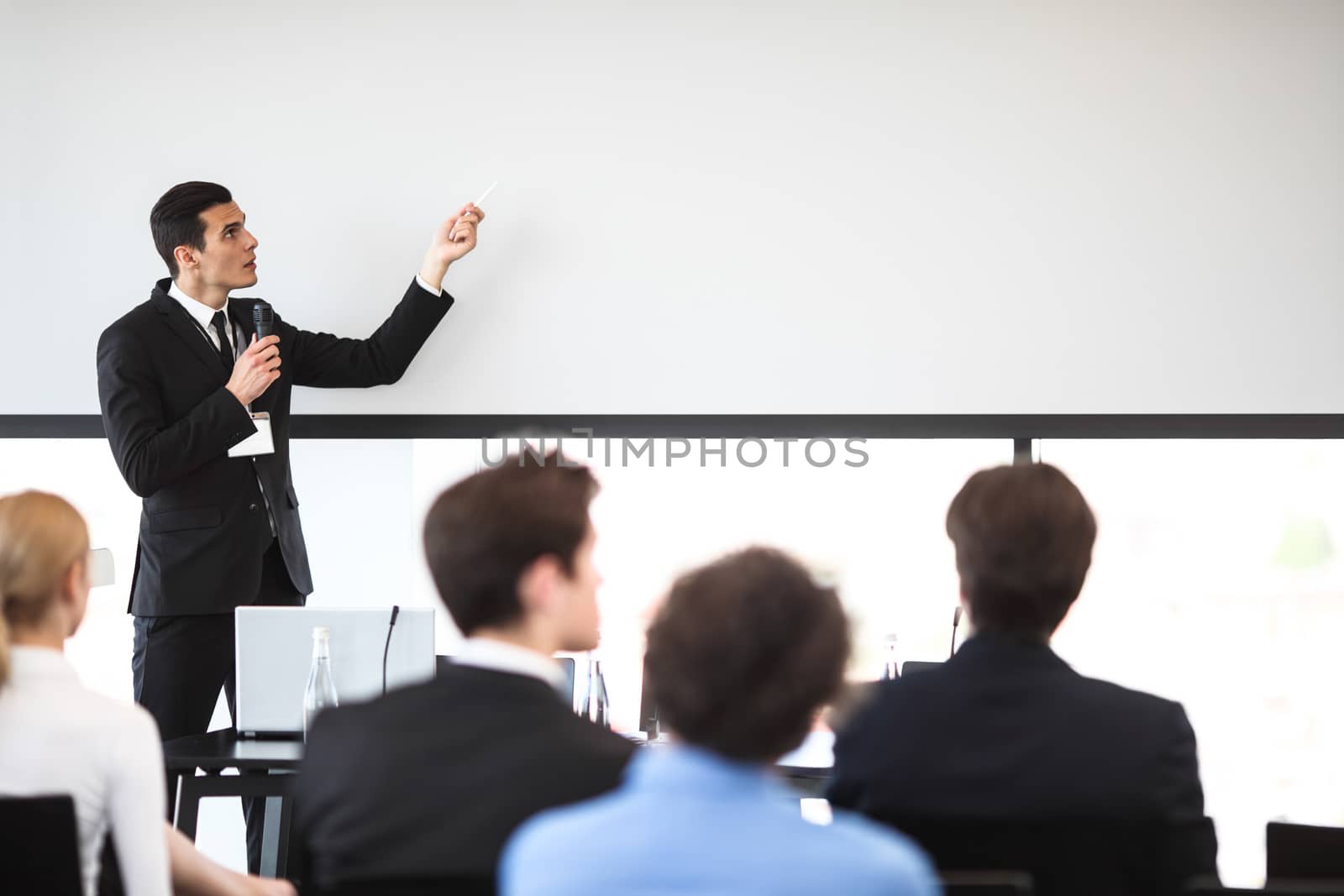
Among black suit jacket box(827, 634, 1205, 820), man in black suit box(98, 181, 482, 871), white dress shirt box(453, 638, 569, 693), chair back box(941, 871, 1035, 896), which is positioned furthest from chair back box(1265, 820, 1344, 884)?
man in black suit box(98, 181, 482, 871)

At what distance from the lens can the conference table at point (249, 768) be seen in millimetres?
2562

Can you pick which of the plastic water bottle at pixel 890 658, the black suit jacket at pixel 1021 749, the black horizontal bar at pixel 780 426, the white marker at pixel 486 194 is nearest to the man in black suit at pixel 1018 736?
the black suit jacket at pixel 1021 749

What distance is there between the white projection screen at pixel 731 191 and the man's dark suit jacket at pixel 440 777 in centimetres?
263

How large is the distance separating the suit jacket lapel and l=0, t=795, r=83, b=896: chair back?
7.12 ft

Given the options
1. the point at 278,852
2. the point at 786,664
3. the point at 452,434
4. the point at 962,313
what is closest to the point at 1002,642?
the point at 786,664

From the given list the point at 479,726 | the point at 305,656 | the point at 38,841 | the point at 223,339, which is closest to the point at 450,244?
the point at 223,339

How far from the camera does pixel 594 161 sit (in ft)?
13.1

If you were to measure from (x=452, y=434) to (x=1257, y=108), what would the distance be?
2575mm

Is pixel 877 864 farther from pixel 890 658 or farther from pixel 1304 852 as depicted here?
pixel 890 658

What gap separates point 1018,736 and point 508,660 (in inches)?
23.8

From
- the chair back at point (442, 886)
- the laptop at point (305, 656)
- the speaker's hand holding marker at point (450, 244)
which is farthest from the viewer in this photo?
the speaker's hand holding marker at point (450, 244)

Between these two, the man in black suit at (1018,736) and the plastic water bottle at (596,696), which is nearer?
the man in black suit at (1018,736)

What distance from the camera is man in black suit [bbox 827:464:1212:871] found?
1.54 meters

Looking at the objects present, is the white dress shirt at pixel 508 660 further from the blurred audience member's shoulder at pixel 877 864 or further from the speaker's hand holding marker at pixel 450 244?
the speaker's hand holding marker at pixel 450 244
